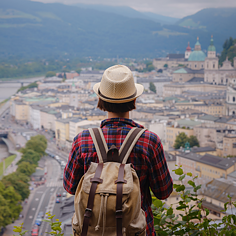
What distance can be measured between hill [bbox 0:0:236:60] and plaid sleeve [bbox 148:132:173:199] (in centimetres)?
12187

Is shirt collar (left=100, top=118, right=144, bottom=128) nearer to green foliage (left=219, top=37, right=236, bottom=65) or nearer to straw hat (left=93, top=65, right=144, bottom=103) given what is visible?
straw hat (left=93, top=65, right=144, bottom=103)

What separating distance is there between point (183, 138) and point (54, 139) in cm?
997

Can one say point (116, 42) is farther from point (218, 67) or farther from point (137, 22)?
point (218, 67)

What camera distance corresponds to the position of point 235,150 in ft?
69.0

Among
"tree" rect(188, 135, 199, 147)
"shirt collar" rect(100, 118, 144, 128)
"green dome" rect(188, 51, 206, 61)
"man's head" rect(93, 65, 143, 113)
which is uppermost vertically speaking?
"man's head" rect(93, 65, 143, 113)

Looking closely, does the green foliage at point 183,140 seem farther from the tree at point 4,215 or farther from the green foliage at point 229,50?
the green foliage at point 229,50

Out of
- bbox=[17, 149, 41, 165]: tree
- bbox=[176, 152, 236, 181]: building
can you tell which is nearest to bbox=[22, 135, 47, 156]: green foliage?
bbox=[17, 149, 41, 165]: tree

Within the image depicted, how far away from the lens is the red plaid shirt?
1.49m

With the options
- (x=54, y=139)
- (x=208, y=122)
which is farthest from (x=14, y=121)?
(x=208, y=122)

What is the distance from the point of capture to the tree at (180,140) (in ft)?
76.2

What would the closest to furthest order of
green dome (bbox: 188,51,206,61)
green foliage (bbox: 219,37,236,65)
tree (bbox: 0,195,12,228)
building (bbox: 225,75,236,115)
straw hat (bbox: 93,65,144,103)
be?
straw hat (bbox: 93,65,144,103), tree (bbox: 0,195,12,228), building (bbox: 225,75,236,115), green foliage (bbox: 219,37,236,65), green dome (bbox: 188,51,206,61)

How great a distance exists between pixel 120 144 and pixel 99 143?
0.07 metres

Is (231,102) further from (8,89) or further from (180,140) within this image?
(8,89)

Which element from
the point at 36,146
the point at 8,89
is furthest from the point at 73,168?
the point at 8,89
